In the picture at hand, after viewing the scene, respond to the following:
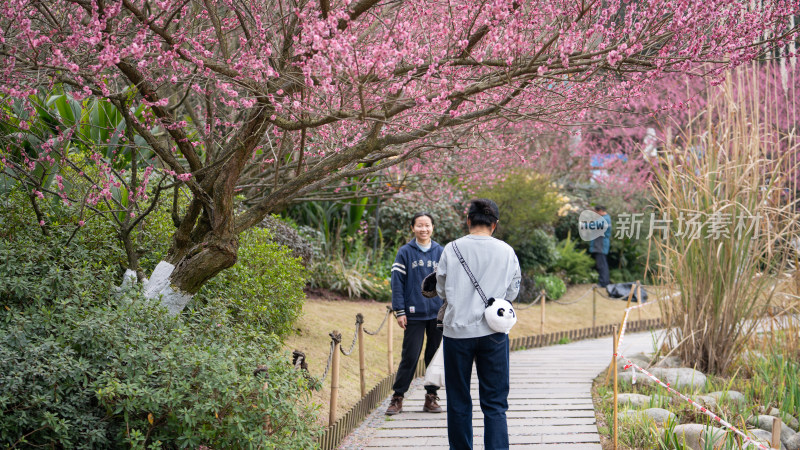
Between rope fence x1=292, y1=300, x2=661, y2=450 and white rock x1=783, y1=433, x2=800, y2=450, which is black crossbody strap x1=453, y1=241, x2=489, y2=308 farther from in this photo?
white rock x1=783, y1=433, x2=800, y2=450

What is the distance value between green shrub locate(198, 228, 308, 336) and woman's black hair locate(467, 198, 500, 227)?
6.22 feet

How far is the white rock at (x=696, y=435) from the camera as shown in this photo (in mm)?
4344

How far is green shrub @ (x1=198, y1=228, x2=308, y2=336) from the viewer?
5415 millimetres

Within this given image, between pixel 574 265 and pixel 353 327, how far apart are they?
7754mm

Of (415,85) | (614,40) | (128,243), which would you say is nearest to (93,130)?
(128,243)

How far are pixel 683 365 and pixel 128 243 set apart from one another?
195 inches

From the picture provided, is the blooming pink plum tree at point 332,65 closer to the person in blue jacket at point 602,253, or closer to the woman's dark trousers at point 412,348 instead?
the woman's dark trousers at point 412,348

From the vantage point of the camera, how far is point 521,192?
1280cm

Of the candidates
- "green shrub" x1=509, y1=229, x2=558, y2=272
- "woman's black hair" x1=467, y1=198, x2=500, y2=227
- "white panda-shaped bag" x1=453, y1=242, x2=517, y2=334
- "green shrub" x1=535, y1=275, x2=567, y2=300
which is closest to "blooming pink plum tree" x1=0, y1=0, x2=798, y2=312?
"woman's black hair" x1=467, y1=198, x2=500, y2=227

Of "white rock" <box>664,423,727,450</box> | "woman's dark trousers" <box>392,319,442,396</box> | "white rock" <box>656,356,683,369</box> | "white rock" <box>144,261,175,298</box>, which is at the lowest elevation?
"white rock" <box>664,423,727,450</box>

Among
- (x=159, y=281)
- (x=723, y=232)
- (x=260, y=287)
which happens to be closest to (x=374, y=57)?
(x=159, y=281)

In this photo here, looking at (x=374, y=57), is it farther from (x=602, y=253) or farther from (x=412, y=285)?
(x=602, y=253)

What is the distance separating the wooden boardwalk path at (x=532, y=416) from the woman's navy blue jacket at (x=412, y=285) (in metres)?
0.74

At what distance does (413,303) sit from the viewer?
18.2ft
